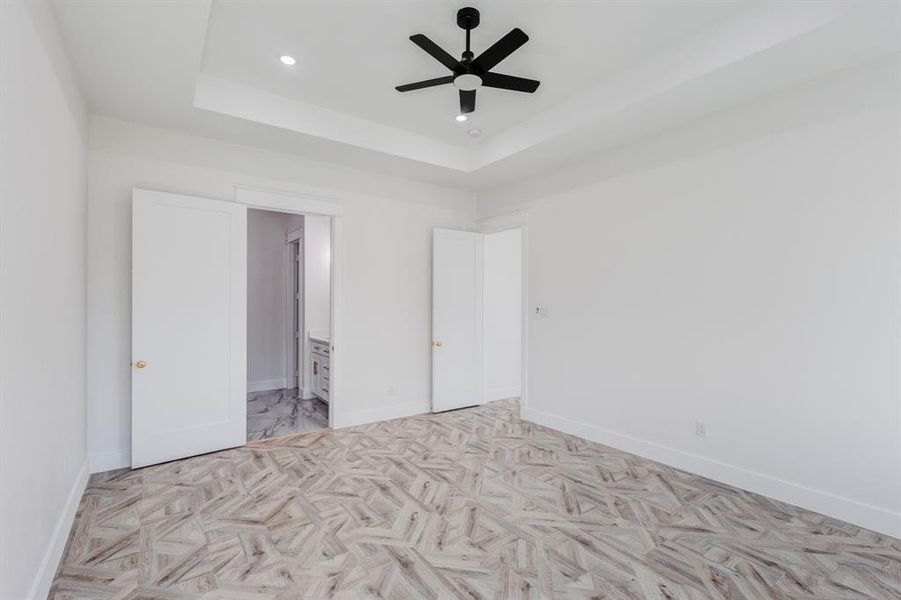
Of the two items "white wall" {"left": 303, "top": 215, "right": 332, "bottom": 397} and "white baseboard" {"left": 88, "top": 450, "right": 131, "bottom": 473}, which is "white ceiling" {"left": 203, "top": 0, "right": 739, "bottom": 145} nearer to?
"white wall" {"left": 303, "top": 215, "right": 332, "bottom": 397}

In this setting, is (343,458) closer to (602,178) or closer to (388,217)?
(388,217)

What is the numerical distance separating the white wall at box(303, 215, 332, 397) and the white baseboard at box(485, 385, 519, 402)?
2283 millimetres

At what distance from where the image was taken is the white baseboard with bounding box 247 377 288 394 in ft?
20.1

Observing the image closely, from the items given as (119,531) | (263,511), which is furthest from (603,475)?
(119,531)

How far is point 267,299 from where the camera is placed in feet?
21.0

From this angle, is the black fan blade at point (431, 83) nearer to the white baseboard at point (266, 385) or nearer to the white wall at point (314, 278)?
the white wall at point (314, 278)

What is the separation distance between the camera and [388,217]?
4828mm

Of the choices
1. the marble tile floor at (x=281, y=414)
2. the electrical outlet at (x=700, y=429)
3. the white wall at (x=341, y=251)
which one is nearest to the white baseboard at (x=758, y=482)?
the electrical outlet at (x=700, y=429)

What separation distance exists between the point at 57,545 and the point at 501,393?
4486 mm

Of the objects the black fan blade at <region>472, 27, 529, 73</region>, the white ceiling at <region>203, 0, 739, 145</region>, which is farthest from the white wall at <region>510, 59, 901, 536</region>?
the black fan blade at <region>472, 27, 529, 73</region>

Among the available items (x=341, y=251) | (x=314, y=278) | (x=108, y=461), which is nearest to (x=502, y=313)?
(x=341, y=251)

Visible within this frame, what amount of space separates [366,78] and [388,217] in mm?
1712

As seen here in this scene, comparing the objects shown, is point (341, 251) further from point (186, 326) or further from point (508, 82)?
point (508, 82)

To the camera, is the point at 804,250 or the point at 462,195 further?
the point at 462,195
